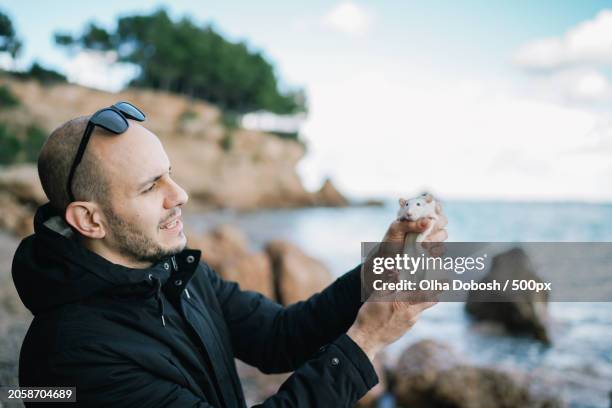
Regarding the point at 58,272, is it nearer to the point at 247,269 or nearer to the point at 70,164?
the point at 70,164

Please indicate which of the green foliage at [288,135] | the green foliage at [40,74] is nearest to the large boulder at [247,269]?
the green foliage at [40,74]

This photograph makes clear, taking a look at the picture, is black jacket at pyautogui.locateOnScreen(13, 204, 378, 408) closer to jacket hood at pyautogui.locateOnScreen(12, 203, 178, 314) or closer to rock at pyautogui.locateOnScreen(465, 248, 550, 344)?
jacket hood at pyautogui.locateOnScreen(12, 203, 178, 314)

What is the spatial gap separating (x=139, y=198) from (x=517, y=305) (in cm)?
881

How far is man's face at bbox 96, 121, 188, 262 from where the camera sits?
1.94 metres

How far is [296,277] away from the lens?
8.82 m

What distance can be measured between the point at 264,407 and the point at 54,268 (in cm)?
98

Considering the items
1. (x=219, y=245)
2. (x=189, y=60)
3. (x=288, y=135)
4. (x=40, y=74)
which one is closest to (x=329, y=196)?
(x=288, y=135)

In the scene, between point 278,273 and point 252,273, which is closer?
point 252,273

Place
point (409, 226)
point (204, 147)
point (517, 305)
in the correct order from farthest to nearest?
point (204, 147)
point (517, 305)
point (409, 226)

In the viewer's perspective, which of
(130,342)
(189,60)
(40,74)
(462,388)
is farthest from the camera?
(189,60)

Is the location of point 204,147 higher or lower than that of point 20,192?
higher

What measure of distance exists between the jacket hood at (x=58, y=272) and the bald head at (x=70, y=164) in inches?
7.1

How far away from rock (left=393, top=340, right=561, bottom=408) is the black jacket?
4163 mm

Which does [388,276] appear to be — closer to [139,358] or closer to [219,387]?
[219,387]
